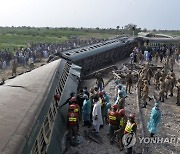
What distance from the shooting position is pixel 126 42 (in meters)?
30.8

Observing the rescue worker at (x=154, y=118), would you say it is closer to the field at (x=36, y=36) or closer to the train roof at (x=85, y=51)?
the train roof at (x=85, y=51)

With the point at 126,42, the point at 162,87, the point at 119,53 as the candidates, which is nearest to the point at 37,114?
the point at 162,87

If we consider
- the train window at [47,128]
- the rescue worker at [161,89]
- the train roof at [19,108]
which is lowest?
the rescue worker at [161,89]

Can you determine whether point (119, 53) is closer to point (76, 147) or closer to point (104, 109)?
point (104, 109)

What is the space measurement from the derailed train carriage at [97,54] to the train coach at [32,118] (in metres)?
9.59

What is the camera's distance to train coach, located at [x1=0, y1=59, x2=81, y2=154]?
517 centimetres

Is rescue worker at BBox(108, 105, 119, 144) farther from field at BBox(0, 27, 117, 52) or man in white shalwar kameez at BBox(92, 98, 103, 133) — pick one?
field at BBox(0, 27, 117, 52)

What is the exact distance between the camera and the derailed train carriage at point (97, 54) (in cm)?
2023

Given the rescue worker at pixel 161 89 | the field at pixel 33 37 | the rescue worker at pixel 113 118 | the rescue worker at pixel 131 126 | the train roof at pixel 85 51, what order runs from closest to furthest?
the rescue worker at pixel 131 126
the rescue worker at pixel 113 118
the rescue worker at pixel 161 89
the train roof at pixel 85 51
the field at pixel 33 37

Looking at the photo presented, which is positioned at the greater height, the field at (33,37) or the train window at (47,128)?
the train window at (47,128)

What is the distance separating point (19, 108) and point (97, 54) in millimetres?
16996

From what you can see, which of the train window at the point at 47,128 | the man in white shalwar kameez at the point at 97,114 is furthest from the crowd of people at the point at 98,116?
the train window at the point at 47,128

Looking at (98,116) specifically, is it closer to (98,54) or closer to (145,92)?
(145,92)
